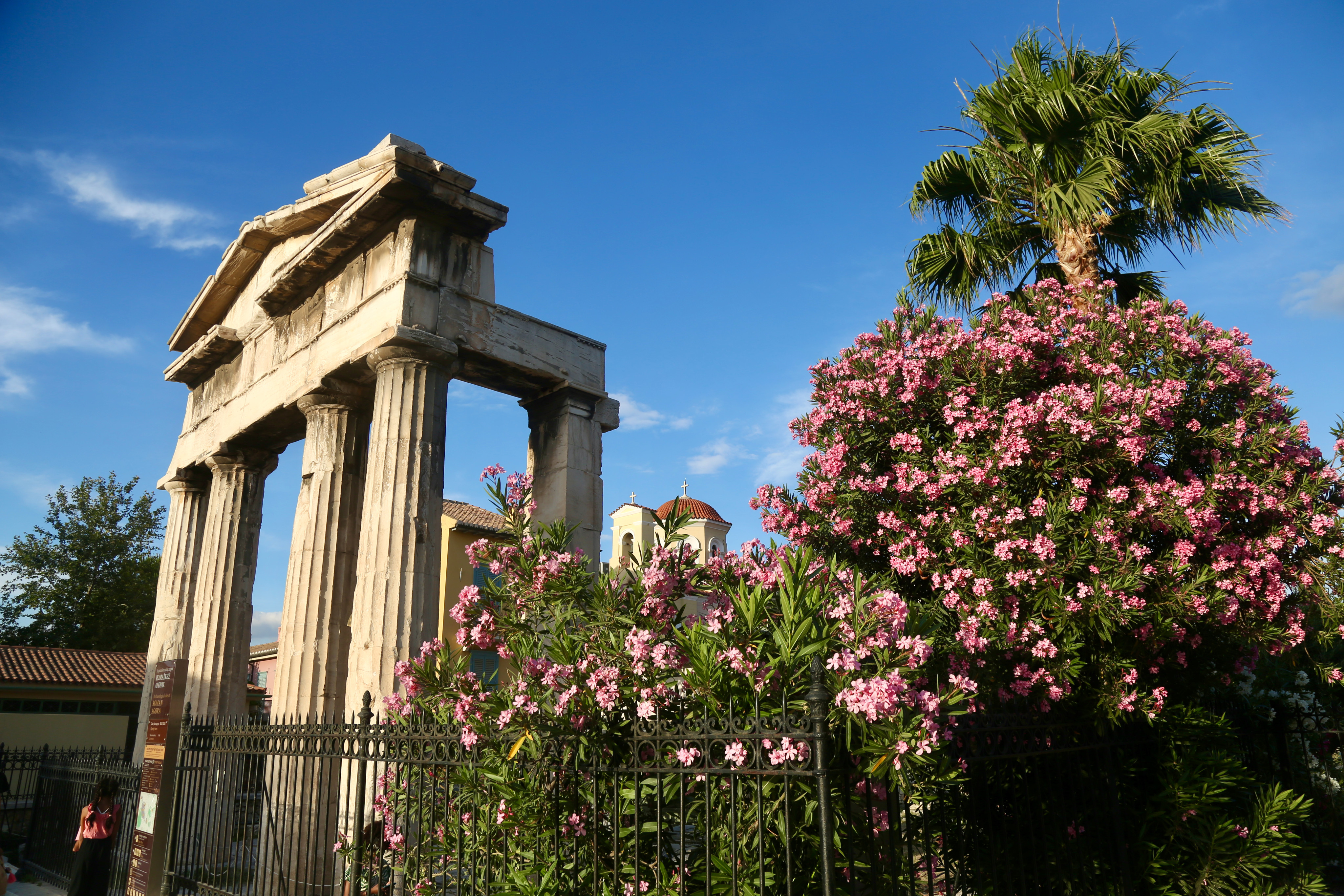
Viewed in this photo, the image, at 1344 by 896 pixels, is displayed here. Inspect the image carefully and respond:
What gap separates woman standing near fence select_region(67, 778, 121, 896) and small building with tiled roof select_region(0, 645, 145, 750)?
1911 cm

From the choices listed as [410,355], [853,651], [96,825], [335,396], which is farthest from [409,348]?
[853,651]

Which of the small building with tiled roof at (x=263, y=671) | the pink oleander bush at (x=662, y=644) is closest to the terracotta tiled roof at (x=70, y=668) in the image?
the small building with tiled roof at (x=263, y=671)

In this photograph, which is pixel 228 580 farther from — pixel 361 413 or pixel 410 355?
pixel 410 355

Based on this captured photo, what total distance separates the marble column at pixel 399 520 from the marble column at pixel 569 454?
65.7 inches

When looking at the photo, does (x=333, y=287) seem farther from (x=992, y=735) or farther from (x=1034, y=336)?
(x=992, y=735)

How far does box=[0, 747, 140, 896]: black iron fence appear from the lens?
35.3 ft

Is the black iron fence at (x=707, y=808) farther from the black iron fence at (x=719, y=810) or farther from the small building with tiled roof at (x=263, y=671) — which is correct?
the small building with tiled roof at (x=263, y=671)

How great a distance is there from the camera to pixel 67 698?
85.5 ft

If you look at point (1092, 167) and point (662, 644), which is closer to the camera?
point (662, 644)

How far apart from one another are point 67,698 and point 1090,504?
97.2 ft

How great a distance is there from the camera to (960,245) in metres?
10.3

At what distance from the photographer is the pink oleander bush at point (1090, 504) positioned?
6375 millimetres

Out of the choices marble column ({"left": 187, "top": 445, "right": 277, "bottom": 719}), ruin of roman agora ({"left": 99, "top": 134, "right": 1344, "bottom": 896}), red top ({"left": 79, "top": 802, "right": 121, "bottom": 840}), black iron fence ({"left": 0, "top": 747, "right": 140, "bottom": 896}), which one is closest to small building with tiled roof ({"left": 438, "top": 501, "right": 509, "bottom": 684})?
marble column ({"left": 187, "top": 445, "right": 277, "bottom": 719})

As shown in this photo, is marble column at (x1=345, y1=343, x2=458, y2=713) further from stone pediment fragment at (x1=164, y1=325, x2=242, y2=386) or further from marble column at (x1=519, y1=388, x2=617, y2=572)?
stone pediment fragment at (x1=164, y1=325, x2=242, y2=386)
